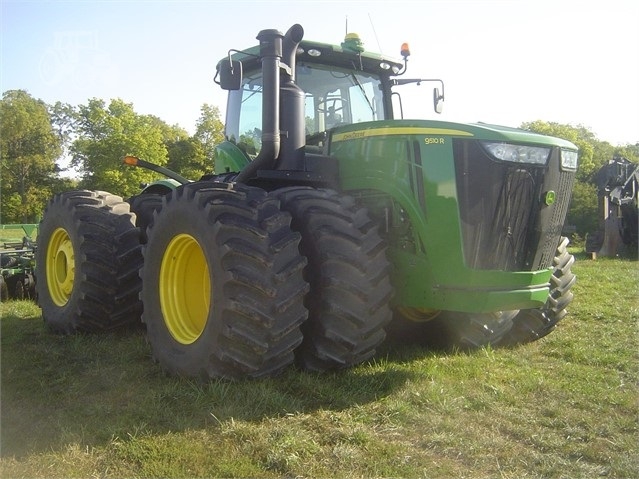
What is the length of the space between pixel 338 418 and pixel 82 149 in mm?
34345

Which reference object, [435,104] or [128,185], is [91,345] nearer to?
[435,104]

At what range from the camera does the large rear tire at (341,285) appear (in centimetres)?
398

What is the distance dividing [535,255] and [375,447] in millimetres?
1925

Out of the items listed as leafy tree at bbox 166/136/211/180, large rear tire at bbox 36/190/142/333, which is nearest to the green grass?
large rear tire at bbox 36/190/142/333

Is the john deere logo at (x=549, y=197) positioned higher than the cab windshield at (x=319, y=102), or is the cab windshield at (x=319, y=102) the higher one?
the cab windshield at (x=319, y=102)

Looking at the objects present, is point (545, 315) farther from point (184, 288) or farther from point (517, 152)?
point (184, 288)

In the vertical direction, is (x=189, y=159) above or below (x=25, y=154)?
below

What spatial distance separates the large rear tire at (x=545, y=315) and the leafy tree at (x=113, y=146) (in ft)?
95.7

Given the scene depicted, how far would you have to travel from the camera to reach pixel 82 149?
34.6 m

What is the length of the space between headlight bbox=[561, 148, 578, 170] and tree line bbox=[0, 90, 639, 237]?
29980 mm

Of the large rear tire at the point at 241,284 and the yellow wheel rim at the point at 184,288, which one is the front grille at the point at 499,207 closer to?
the large rear tire at the point at 241,284

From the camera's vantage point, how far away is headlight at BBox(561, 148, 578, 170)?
14.4 feet

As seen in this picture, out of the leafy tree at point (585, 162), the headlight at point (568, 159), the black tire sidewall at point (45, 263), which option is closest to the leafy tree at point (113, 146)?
the leafy tree at point (585, 162)

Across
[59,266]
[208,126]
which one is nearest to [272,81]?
[59,266]
